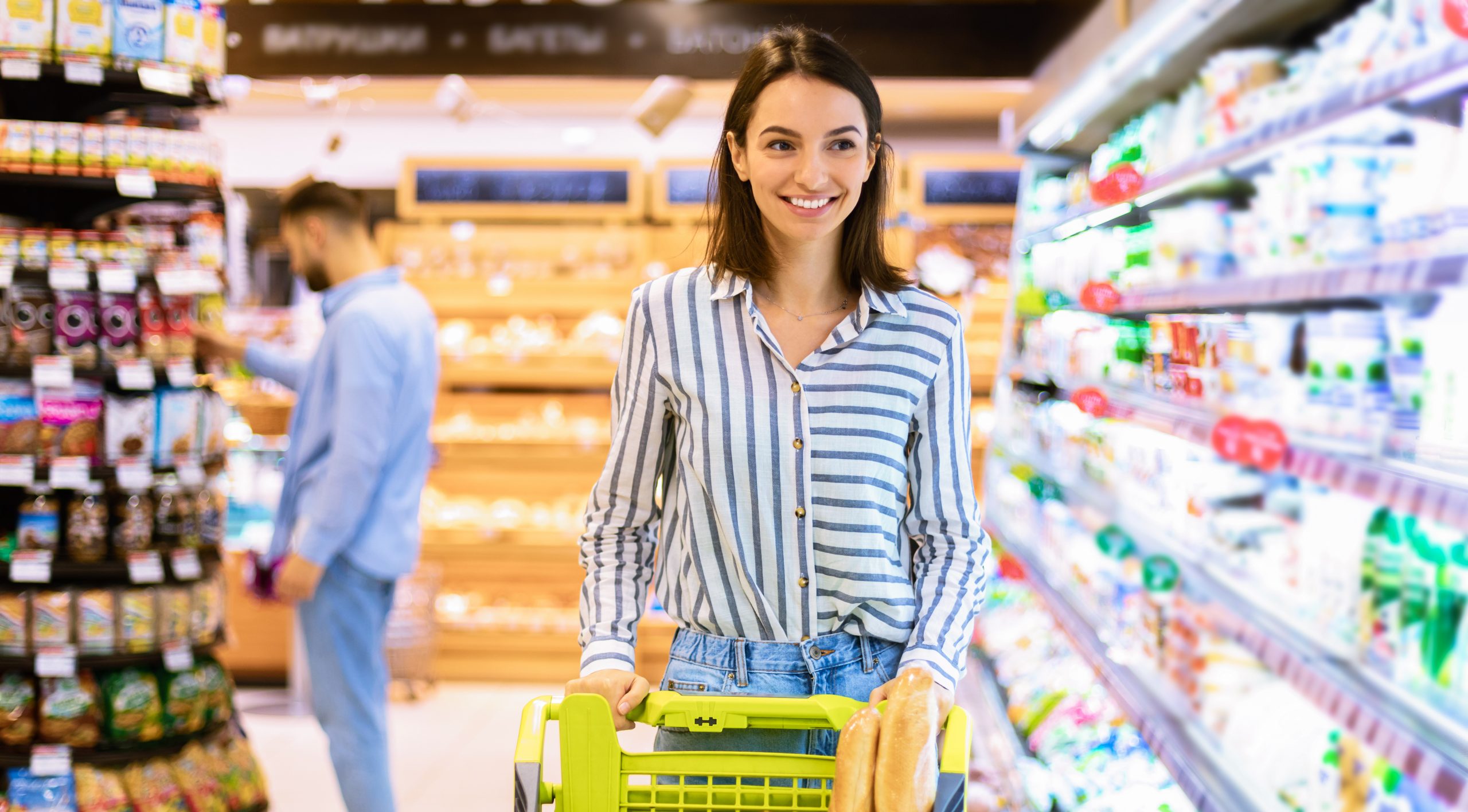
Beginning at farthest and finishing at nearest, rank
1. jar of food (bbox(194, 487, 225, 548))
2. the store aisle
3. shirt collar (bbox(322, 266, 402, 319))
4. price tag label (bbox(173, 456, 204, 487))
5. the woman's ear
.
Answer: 1. the store aisle
2. shirt collar (bbox(322, 266, 402, 319))
3. jar of food (bbox(194, 487, 225, 548))
4. price tag label (bbox(173, 456, 204, 487))
5. the woman's ear

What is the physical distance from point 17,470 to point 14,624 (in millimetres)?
379

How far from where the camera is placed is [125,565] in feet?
9.75

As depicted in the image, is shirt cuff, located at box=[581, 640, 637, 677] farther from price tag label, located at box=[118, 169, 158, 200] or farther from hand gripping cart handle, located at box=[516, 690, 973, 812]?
price tag label, located at box=[118, 169, 158, 200]

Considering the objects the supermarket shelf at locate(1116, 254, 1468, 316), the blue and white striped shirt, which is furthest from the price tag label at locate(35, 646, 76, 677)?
the supermarket shelf at locate(1116, 254, 1468, 316)

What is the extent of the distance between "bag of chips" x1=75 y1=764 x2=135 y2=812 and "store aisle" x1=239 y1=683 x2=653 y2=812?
1.22 m

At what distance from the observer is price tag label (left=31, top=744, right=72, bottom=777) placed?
2893mm

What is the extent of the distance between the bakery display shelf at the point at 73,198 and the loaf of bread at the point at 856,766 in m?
2.48

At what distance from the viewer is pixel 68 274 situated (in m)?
2.84

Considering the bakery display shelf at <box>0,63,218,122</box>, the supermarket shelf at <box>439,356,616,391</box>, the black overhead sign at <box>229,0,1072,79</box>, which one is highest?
the black overhead sign at <box>229,0,1072,79</box>

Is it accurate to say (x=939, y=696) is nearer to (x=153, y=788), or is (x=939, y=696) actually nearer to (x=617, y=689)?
(x=617, y=689)

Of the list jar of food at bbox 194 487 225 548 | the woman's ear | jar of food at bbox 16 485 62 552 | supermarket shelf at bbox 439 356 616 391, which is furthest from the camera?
supermarket shelf at bbox 439 356 616 391

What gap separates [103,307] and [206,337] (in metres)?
0.27

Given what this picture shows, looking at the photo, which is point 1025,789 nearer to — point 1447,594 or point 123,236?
point 1447,594

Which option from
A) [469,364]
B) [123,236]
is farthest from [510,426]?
[123,236]
